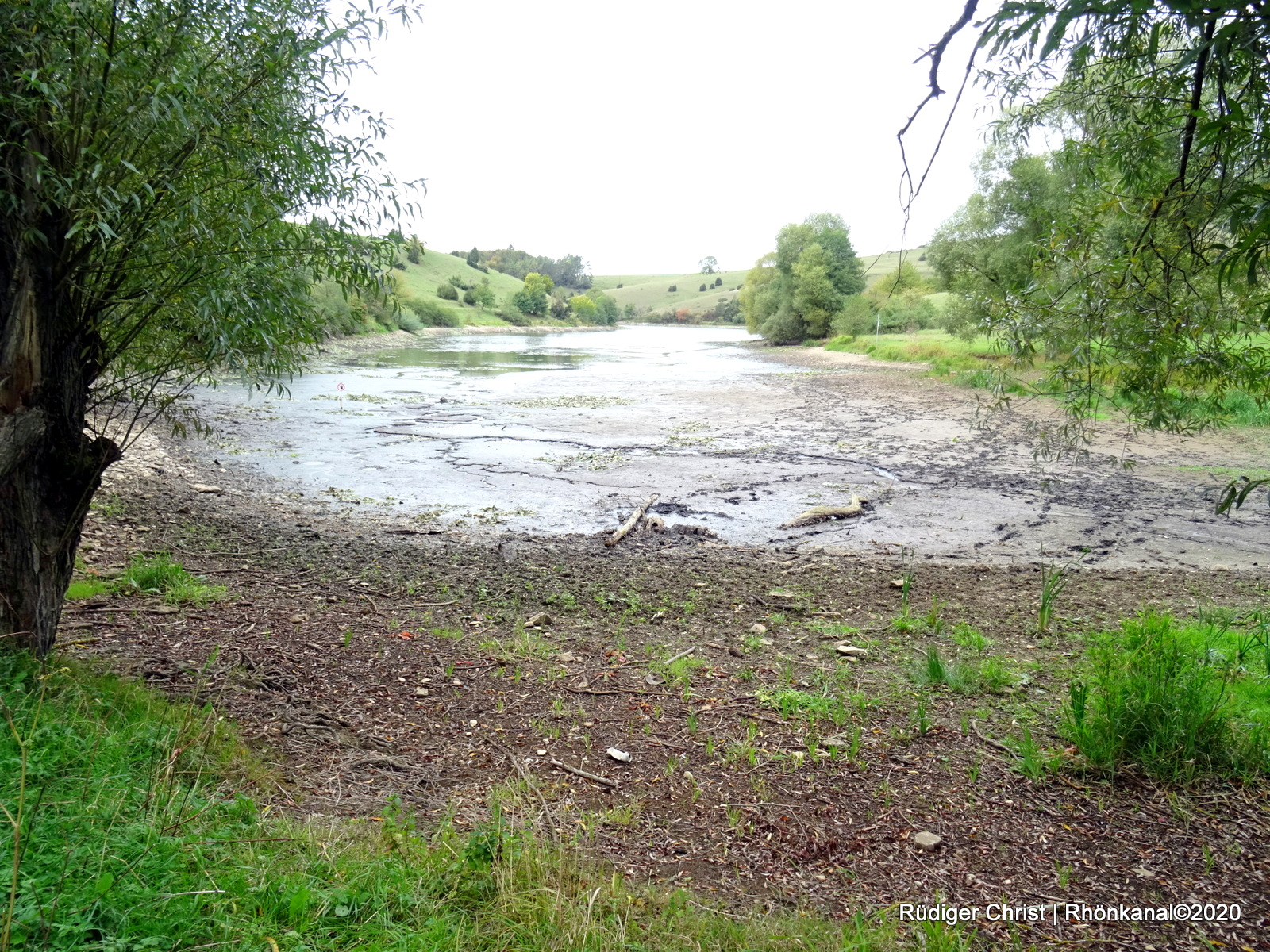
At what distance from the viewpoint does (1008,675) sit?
5699 mm

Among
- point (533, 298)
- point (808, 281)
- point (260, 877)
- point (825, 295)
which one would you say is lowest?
point (260, 877)

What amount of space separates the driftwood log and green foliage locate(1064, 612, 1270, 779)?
6260 mm

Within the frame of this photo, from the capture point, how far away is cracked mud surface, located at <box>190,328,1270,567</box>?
10.6 m

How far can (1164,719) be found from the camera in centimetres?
434

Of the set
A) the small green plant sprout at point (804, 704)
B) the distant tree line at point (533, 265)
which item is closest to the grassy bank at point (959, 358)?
the small green plant sprout at point (804, 704)

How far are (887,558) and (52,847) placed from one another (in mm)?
8442

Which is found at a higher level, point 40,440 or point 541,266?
point 541,266

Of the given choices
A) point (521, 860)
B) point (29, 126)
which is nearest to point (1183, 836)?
point (521, 860)

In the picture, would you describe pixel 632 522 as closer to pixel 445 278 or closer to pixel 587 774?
pixel 587 774

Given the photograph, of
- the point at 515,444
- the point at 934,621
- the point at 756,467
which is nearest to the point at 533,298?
the point at 515,444

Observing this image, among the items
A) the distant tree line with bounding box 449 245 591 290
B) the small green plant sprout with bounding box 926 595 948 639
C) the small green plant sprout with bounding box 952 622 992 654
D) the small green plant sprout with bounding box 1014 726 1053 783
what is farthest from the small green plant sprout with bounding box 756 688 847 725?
the distant tree line with bounding box 449 245 591 290

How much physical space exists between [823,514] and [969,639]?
16.4 feet

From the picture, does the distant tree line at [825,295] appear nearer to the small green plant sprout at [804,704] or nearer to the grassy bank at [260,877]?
the small green plant sprout at [804,704]

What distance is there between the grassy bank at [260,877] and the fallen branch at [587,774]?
26.0 inches
